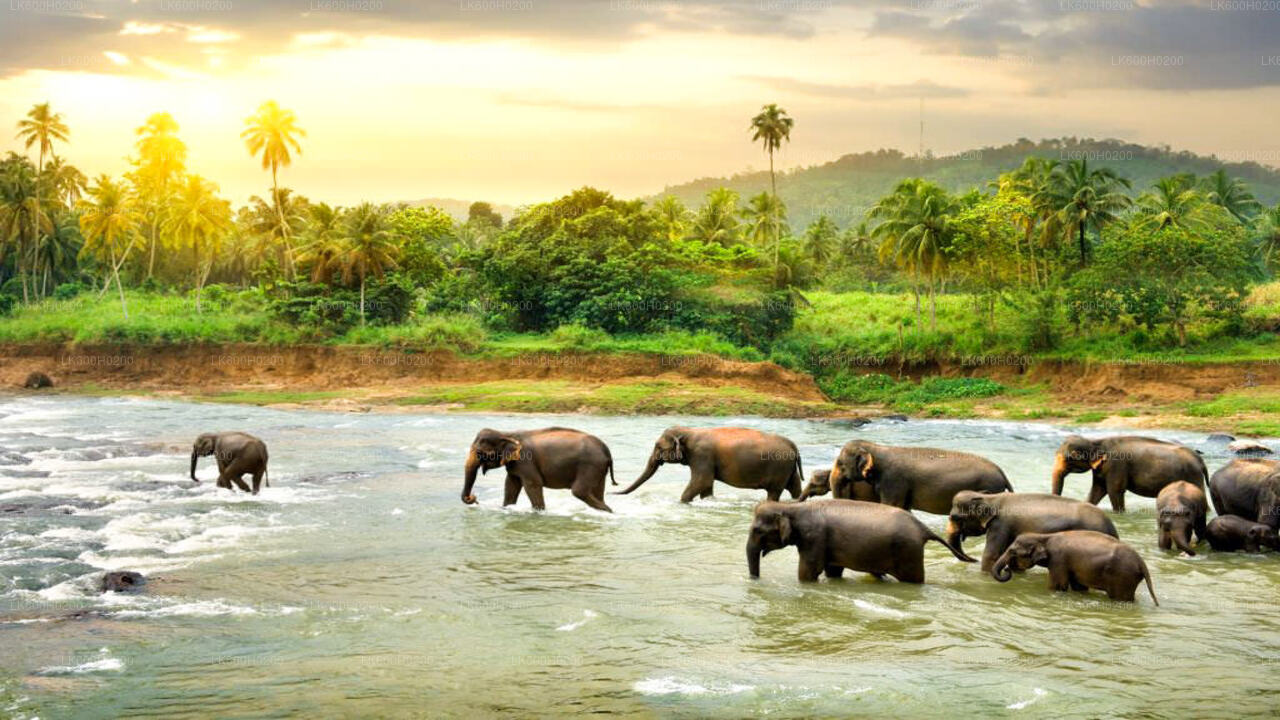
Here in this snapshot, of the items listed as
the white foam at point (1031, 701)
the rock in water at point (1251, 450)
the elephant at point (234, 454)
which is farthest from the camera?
the rock in water at point (1251, 450)

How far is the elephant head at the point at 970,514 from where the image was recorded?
1305 centimetres

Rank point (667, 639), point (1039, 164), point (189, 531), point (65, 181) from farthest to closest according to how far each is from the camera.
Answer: point (65, 181), point (1039, 164), point (189, 531), point (667, 639)

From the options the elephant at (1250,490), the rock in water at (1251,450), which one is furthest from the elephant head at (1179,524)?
the rock in water at (1251,450)

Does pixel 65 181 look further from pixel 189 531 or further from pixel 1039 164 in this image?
pixel 189 531

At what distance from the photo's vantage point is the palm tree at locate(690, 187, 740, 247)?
74.8m

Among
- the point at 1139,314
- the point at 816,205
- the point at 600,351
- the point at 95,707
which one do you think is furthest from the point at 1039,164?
the point at 816,205

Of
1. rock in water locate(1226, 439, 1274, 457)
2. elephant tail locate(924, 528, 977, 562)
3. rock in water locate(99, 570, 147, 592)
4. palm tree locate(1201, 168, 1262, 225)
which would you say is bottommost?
rock in water locate(1226, 439, 1274, 457)

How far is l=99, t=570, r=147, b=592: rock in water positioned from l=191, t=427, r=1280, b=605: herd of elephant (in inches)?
207

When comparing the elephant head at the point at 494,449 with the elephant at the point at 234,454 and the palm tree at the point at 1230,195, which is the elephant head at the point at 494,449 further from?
the palm tree at the point at 1230,195

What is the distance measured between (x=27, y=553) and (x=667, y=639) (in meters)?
8.81

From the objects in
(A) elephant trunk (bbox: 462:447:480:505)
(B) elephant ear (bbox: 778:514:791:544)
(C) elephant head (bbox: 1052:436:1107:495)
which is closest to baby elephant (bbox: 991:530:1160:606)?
(B) elephant ear (bbox: 778:514:791:544)

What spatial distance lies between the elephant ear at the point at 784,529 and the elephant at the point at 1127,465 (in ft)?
22.0

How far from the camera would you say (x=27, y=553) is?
1449 cm

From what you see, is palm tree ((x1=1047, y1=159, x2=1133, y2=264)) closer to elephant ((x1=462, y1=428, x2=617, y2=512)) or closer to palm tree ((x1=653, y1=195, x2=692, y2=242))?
palm tree ((x1=653, y1=195, x2=692, y2=242))
